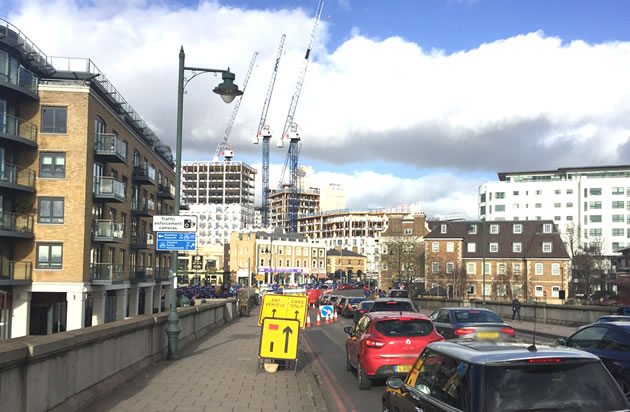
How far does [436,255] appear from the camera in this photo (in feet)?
274

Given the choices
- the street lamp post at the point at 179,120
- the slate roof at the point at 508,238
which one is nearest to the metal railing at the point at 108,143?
the street lamp post at the point at 179,120

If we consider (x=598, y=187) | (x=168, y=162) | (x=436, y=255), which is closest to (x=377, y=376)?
(x=168, y=162)

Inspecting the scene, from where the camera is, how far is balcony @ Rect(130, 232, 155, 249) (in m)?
52.4

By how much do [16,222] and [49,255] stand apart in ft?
9.59

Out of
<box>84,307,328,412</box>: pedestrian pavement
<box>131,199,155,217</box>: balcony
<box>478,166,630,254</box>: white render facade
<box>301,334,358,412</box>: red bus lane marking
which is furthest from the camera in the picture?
<box>478,166,630,254</box>: white render facade

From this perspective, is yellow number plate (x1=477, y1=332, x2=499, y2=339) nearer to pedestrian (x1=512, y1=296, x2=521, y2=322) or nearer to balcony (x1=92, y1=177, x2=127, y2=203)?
pedestrian (x1=512, y1=296, x2=521, y2=322)

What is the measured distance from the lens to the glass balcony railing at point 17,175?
123 feet

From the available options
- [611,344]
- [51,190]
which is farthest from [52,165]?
[611,344]

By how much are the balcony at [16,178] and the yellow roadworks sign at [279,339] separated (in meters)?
28.3

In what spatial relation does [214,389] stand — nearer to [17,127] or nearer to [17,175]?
[17,175]

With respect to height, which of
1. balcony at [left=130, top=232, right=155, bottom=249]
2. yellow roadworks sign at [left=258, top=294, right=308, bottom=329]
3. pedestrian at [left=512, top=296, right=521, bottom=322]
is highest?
balcony at [left=130, top=232, right=155, bottom=249]

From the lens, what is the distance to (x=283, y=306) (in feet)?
53.5

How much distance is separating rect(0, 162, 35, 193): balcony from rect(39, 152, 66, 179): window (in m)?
0.80

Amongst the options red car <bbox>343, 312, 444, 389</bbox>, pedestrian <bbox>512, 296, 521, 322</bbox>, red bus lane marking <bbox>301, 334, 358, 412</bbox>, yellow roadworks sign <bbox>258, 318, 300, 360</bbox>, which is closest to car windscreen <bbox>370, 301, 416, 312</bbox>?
red bus lane marking <bbox>301, 334, 358, 412</bbox>
